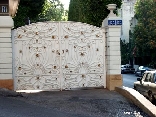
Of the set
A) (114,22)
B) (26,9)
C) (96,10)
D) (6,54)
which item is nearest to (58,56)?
(6,54)

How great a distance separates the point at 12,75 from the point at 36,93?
101 cm

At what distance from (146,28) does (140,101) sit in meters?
31.8

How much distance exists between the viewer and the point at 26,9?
3048 cm

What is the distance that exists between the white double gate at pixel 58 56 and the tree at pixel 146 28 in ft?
88.7

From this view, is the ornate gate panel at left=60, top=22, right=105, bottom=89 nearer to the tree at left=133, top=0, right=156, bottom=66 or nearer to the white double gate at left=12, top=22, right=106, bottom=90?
the white double gate at left=12, top=22, right=106, bottom=90

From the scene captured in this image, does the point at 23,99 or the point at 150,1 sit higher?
the point at 150,1

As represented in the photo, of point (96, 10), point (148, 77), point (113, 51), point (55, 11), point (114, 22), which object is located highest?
point (55, 11)

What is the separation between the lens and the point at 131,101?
33.5ft

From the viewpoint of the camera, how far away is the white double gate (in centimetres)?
1216

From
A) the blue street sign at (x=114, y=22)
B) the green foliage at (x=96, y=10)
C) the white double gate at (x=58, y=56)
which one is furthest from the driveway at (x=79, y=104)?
the green foliage at (x=96, y=10)

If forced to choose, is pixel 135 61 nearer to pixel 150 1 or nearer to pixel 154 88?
pixel 150 1

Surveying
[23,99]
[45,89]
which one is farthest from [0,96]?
[45,89]

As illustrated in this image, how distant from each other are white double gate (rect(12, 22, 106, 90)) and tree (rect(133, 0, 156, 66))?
27048mm

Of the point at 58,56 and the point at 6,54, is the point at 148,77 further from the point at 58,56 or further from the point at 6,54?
the point at 6,54
